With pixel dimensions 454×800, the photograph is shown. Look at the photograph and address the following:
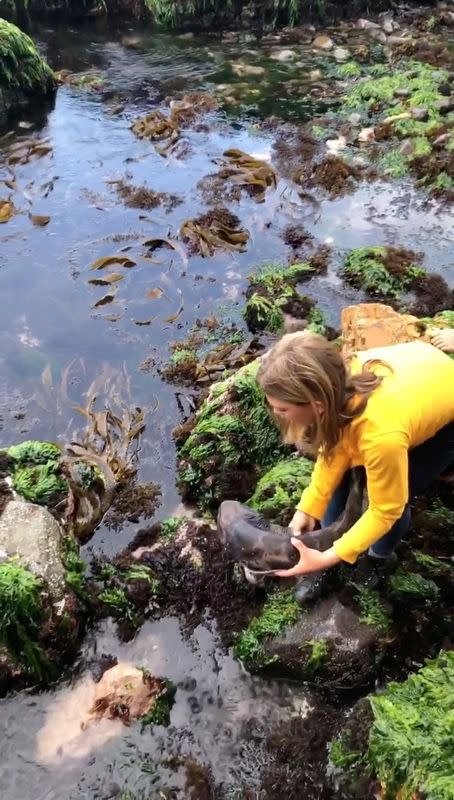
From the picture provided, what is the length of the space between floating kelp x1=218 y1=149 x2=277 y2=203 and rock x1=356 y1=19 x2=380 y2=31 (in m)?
6.29

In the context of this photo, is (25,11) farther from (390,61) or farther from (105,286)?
(105,286)

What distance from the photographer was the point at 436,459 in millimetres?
3344

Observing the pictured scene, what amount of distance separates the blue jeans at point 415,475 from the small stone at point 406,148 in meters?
6.78

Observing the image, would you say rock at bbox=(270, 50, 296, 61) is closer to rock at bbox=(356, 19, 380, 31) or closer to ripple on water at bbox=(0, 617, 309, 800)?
rock at bbox=(356, 19, 380, 31)

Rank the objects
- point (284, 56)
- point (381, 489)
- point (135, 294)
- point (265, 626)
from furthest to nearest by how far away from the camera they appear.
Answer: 1. point (284, 56)
2. point (135, 294)
3. point (265, 626)
4. point (381, 489)

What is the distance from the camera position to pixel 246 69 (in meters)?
11.7

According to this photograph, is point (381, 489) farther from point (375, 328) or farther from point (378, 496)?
point (375, 328)

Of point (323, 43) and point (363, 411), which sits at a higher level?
point (323, 43)

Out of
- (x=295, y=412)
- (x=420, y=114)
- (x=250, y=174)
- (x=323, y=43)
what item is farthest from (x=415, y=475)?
(x=323, y=43)

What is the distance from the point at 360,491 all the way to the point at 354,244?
4669mm

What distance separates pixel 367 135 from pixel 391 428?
792 centimetres

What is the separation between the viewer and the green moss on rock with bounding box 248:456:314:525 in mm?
4246

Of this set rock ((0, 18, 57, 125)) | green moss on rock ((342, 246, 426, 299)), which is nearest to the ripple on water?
green moss on rock ((342, 246, 426, 299))

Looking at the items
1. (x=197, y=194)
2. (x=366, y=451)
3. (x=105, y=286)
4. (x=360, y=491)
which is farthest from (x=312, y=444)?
(x=197, y=194)
